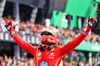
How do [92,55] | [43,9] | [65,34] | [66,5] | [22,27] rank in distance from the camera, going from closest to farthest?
[22,27] → [43,9] → [65,34] → [66,5] → [92,55]

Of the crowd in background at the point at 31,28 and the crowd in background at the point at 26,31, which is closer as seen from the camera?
the crowd in background at the point at 26,31

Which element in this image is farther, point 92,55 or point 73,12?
point 92,55

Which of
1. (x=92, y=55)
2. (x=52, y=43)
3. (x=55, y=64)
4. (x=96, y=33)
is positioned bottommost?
(x=92, y=55)

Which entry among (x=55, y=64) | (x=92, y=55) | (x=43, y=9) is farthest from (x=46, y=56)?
(x=92, y=55)

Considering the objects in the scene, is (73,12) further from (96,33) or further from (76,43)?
(76,43)

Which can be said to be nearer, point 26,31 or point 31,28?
point 26,31

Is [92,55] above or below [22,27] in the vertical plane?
below

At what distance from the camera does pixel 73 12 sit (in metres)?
28.3

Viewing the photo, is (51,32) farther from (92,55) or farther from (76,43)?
(92,55)

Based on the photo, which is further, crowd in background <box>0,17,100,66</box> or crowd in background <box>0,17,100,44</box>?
crowd in background <box>0,17,100,44</box>

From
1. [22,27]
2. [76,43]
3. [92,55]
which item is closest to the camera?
[76,43]

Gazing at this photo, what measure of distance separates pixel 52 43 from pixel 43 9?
15.3 m

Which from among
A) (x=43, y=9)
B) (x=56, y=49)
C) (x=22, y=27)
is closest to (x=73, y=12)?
(x=43, y=9)

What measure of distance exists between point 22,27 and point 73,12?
31.6ft
